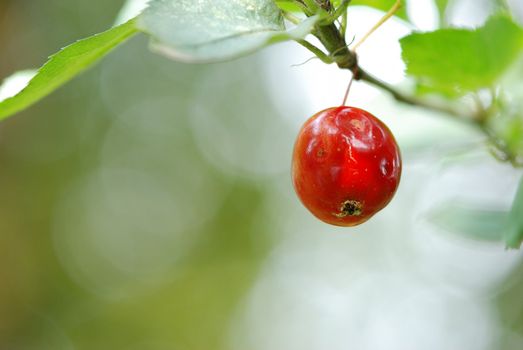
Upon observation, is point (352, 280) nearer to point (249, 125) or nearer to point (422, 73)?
point (249, 125)

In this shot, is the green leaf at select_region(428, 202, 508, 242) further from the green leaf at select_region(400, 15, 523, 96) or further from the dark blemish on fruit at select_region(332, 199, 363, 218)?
the dark blemish on fruit at select_region(332, 199, 363, 218)

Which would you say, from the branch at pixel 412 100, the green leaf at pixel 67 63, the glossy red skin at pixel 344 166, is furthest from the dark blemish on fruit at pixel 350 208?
the green leaf at pixel 67 63

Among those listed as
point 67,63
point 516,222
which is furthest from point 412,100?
point 67,63

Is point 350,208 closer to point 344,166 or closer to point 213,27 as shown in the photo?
point 344,166

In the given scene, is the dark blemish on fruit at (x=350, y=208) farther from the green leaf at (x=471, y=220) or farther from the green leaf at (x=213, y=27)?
the green leaf at (x=471, y=220)

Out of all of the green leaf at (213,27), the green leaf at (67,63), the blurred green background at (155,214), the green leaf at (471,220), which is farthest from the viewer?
the blurred green background at (155,214)

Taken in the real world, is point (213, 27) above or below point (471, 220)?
above
